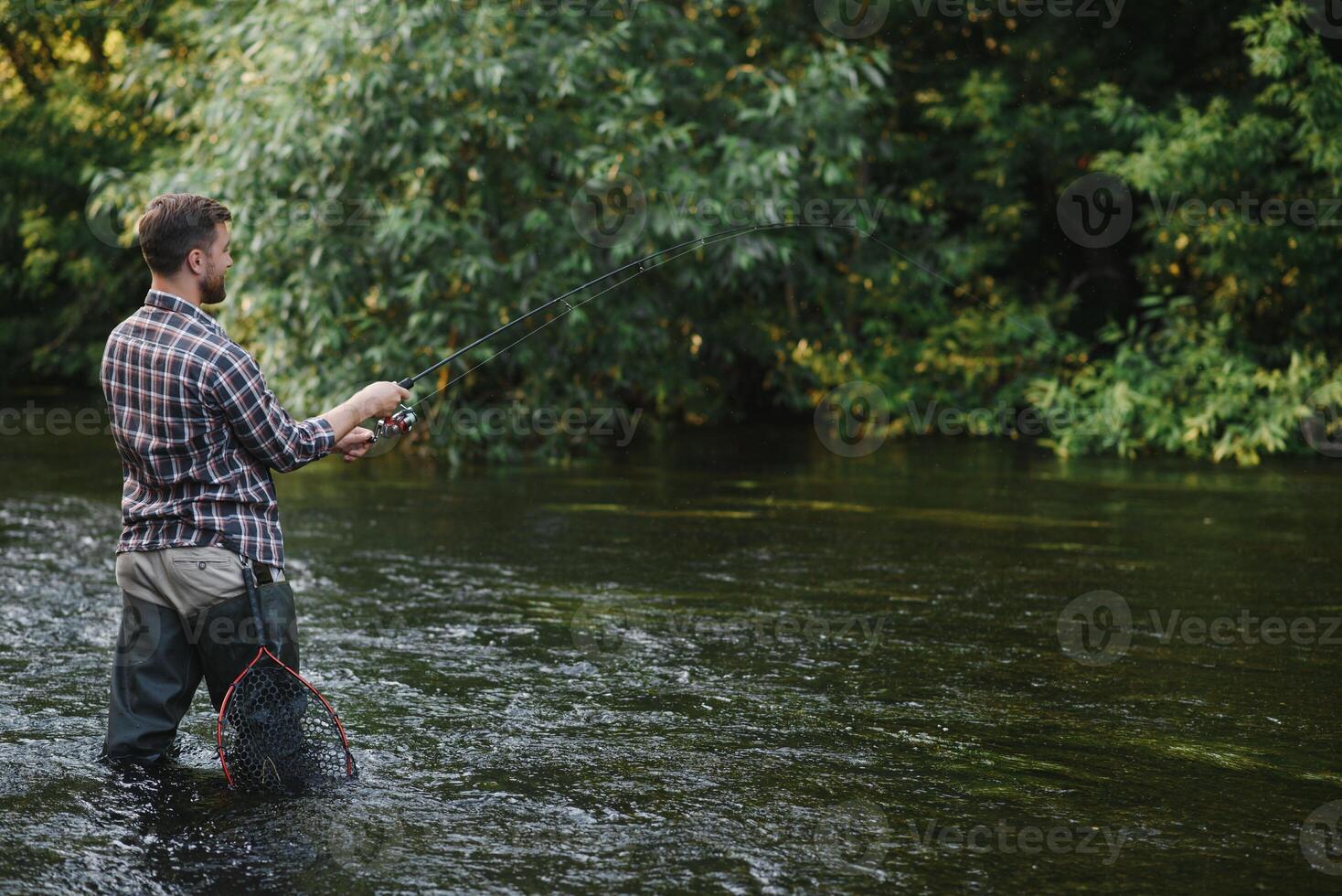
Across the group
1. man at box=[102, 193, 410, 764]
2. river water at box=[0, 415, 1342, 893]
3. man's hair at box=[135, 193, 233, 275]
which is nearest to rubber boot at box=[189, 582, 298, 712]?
man at box=[102, 193, 410, 764]

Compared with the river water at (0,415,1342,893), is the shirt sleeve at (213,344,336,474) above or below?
above

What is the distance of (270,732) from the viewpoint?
13.8 ft

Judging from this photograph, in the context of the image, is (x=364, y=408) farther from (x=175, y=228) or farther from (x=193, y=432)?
(x=175, y=228)

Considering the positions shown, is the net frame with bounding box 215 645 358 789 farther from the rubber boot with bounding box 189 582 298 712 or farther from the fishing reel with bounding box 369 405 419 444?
the fishing reel with bounding box 369 405 419 444

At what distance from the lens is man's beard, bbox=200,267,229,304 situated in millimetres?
4203

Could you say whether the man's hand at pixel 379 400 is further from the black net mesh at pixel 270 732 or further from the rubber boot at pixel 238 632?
the black net mesh at pixel 270 732

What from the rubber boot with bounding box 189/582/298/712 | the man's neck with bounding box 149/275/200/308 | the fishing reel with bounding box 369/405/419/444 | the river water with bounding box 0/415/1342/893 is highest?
the man's neck with bounding box 149/275/200/308

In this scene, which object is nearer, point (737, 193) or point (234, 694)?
point (234, 694)

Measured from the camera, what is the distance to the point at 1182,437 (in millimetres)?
14398

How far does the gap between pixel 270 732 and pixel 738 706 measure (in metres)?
1.68

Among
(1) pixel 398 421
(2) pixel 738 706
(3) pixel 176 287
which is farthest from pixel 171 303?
(2) pixel 738 706

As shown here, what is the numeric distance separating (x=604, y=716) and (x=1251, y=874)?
6.97ft

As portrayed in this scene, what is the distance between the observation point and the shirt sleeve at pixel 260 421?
409 cm

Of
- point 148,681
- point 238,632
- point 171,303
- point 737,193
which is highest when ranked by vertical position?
point 737,193
